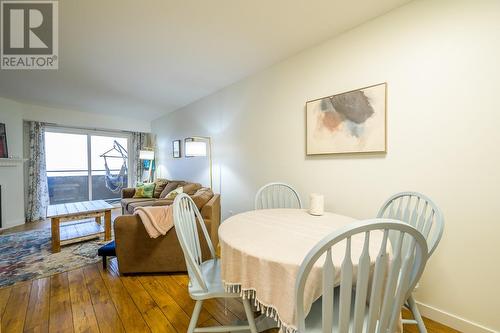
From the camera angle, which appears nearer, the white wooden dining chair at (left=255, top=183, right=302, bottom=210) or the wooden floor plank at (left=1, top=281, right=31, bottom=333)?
the wooden floor plank at (left=1, top=281, right=31, bottom=333)

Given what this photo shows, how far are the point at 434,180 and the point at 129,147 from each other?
6402 mm

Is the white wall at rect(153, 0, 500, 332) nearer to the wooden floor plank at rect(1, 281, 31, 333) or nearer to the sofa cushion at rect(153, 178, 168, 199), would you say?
the wooden floor plank at rect(1, 281, 31, 333)

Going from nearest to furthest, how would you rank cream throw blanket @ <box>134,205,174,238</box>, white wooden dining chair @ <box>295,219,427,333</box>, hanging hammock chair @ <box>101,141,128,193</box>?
white wooden dining chair @ <box>295,219,427,333</box>, cream throw blanket @ <box>134,205,174,238</box>, hanging hammock chair @ <box>101,141,128,193</box>

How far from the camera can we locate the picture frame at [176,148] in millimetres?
4789

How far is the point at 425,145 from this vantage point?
158cm

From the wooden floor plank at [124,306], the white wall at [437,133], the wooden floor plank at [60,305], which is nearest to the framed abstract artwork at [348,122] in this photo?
the white wall at [437,133]

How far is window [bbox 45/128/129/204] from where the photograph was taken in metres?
4.84

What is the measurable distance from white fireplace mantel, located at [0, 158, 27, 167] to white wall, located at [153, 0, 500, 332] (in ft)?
16.7

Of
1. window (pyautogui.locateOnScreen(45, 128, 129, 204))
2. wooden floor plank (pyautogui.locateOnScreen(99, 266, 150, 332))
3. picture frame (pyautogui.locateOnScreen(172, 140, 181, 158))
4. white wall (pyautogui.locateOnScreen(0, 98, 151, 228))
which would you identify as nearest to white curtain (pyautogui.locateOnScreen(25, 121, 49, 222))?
white wall (pyautogui.locateOnScreen(0, 98, 151, 228))

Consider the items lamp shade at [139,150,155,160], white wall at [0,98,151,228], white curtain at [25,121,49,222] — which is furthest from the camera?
lamp shade at [139,150,155,160]

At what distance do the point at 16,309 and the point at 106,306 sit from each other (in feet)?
2.26

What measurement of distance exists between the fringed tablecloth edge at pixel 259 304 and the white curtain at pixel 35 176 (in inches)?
203

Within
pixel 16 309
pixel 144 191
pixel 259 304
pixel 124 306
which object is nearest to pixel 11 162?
pixel 144 191

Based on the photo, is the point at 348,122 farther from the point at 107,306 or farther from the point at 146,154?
the point at 146,154
